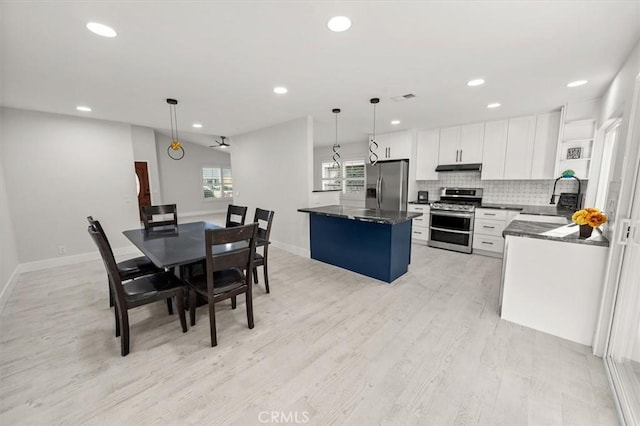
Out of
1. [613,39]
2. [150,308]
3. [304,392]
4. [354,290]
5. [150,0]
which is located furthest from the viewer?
[354,290]

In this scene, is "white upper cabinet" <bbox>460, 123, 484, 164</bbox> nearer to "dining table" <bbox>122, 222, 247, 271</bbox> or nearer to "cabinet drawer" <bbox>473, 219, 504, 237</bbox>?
"cabinet drawer" <bbox>473, 219, 504, 237</bbox>

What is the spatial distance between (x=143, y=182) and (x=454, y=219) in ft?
24.9

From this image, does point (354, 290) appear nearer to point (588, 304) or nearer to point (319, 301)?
point (319, 301)

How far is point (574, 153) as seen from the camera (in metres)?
3.56

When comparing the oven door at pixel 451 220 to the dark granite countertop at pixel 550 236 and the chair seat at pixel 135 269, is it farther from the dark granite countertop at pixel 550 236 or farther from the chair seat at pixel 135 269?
the chair seat at pixel 135 269

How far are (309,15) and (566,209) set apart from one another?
15.2 feet

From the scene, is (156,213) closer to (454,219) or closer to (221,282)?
(221,282)

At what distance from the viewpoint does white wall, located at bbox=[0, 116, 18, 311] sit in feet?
9.33

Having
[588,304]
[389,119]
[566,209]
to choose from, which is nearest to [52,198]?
[389,119]

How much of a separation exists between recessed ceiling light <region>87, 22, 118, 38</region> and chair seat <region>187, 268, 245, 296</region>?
1.97 m

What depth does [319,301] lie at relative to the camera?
2.71 meters

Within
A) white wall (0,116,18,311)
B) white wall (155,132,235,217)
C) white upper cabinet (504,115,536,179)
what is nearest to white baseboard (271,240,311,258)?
white wall (0,116,18,311)

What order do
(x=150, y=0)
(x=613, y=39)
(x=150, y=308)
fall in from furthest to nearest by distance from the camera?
(x=150, y=308), (x=613, y=39), (x=150, y=0)

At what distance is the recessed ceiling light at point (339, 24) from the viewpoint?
1.63m
